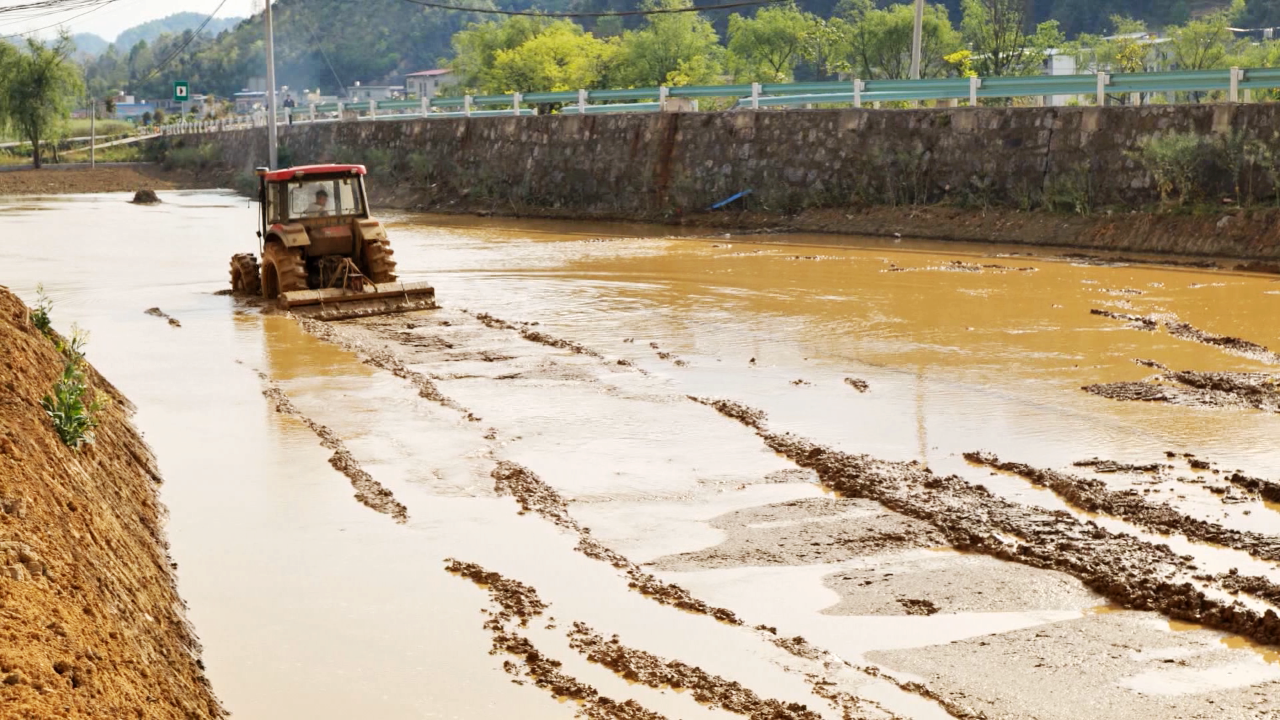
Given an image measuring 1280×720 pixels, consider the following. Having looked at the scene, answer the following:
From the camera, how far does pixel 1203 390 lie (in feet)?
42.8

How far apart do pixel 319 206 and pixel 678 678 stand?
14044mm

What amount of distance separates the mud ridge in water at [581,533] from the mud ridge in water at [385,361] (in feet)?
6.74

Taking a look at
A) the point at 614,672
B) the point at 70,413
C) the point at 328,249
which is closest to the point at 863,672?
the point at 614,672

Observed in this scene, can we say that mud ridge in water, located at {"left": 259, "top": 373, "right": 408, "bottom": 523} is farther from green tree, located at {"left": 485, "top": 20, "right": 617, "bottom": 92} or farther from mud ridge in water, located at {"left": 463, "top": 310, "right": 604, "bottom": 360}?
green tree, located at {"left": 485, "top": 20, "right": 617, "bottom": 92}

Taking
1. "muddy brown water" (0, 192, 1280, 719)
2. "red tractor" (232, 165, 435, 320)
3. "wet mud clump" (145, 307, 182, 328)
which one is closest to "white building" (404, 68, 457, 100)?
"muddy brown water" (0, 192, 1280, 719)

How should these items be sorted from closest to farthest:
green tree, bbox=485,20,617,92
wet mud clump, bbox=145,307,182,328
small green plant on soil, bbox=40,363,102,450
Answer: small green plant on soil, bbox=40,363,102,450 → wet mud clump, bbox=145,307,182,328 → green tree, bbox=485,20,617,92

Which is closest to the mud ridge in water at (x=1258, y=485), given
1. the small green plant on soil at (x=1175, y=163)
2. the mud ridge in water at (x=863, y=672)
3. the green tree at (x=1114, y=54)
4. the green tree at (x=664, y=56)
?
the mud ridge in water at (x=863, y=672)

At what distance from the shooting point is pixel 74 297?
21859 mm

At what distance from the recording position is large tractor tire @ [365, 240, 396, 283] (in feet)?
63.5

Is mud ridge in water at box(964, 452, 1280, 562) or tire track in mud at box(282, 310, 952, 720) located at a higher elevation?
mud ridge in water at box(964, 452, 1280, 562)

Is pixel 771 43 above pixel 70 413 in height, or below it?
above

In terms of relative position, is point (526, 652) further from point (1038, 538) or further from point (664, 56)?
point (664, 56)

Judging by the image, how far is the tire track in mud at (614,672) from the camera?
6395 mm

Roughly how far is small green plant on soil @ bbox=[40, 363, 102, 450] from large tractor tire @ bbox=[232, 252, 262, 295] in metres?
11.2
